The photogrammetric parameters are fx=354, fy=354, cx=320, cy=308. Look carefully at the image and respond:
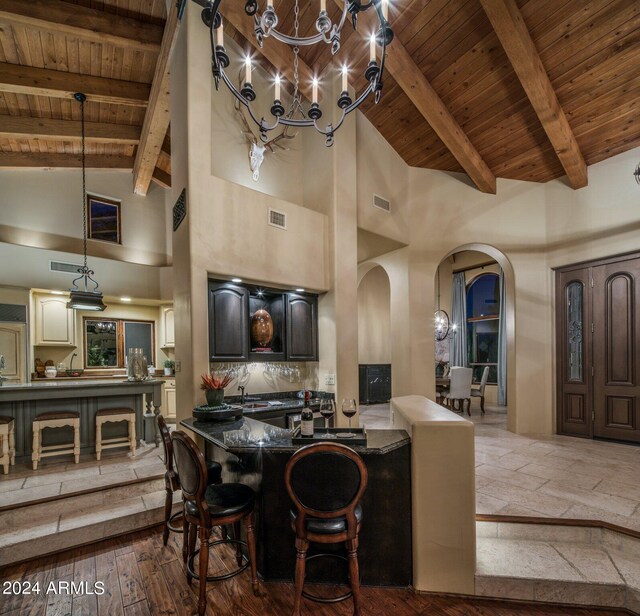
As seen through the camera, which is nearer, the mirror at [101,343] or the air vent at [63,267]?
the air vent at [63,267]

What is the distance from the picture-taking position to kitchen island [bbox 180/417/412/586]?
7.98 feet

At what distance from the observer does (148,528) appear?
128 inches

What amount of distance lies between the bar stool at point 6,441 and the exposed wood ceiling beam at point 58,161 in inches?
176

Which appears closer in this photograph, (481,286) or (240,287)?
(240,287)

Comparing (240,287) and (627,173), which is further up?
(627,173)

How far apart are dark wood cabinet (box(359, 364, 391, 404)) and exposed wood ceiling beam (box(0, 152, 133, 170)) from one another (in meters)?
6.92

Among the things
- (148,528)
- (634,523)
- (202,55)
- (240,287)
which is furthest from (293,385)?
(202,55)

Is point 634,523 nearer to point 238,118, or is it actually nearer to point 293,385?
point 293,385

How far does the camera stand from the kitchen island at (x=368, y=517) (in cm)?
243

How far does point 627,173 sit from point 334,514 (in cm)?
589

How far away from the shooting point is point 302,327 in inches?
185

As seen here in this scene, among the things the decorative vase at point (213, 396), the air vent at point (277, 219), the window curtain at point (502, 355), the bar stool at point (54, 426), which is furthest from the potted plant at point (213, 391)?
the window curtain at point (502, 355)

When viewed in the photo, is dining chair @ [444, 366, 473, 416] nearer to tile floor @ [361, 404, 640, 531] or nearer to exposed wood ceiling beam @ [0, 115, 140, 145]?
tile floor @ [361, 404, 640, 531]

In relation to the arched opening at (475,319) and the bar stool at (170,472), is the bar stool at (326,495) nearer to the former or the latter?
the bar stool at (170,472)
